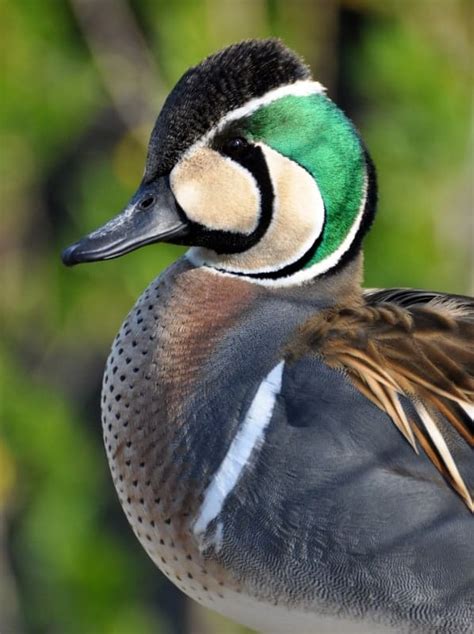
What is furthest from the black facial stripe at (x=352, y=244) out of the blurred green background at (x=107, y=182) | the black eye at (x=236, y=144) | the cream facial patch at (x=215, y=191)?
the blurred green background at (x=107, y=182)

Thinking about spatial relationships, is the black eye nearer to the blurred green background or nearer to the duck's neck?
the duck's neck

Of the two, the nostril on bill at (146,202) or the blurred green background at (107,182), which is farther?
the blurred green background at (107,182)

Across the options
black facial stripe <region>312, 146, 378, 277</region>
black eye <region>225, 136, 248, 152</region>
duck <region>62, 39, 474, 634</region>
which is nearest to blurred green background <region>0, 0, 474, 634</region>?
black facial stripe <region>312, 146, 378, 277</region>

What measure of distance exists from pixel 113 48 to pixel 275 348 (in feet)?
7.76

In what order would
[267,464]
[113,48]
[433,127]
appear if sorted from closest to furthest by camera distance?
[267,464] < [433,127] < [113,48]

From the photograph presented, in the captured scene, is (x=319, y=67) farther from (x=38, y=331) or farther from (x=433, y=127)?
(x=38, y=331)

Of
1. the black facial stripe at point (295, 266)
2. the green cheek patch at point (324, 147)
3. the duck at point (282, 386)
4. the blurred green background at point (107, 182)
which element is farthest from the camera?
the blurred green background at point (107, 182)

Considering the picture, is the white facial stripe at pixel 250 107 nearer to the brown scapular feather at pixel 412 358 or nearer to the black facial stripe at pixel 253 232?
the black facial stripe at pixel 253 232

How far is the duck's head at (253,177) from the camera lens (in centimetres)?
211

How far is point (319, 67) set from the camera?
4473 millimetres

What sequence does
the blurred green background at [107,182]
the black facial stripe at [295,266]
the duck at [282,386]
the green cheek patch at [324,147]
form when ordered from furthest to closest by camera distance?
the blurred green background at [107,182], the black facial stripe at [295,266], the green cheek patch at [324,147], the duck at [282,386]

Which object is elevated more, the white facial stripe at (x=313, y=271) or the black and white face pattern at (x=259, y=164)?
the black and white face pattern at (x=259, y=164)

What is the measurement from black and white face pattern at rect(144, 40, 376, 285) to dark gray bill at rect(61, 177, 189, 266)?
20mm

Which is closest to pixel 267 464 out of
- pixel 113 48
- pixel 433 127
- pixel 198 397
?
pixel 198 397
